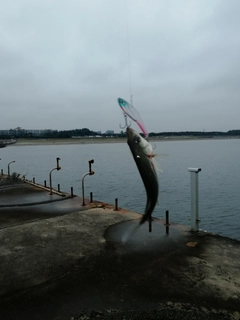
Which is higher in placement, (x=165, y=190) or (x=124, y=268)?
(x=124, y=268)

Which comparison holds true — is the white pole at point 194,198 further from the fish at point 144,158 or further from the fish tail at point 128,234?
the fish at point 144,158

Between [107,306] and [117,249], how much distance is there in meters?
1.71

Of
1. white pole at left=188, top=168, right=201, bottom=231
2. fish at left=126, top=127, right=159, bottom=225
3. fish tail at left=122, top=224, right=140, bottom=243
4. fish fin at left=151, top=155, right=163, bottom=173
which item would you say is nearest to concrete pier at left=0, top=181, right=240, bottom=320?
fish tail at left=122, top=224, right=140, bottom=243

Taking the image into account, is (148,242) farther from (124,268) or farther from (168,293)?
(168,293)

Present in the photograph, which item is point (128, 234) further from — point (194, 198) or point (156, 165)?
point (156, 165)

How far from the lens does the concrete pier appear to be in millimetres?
3342

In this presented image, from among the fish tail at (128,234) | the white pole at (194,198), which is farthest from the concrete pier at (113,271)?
the white pole at (194,198)

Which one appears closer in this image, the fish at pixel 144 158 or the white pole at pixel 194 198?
the fish at pixel 144 158

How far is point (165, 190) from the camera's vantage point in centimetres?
1934

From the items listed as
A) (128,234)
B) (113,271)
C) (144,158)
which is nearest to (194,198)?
(128,234)

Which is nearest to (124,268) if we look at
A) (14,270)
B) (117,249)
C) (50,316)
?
(117,249)

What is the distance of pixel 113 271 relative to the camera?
4254 mm

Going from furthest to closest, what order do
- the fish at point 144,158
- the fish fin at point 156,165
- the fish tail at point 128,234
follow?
the fish tail at point 128,234 < the fish fin at point 156,165 < the fish at point 144,158

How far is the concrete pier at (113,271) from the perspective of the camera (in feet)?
11.0
